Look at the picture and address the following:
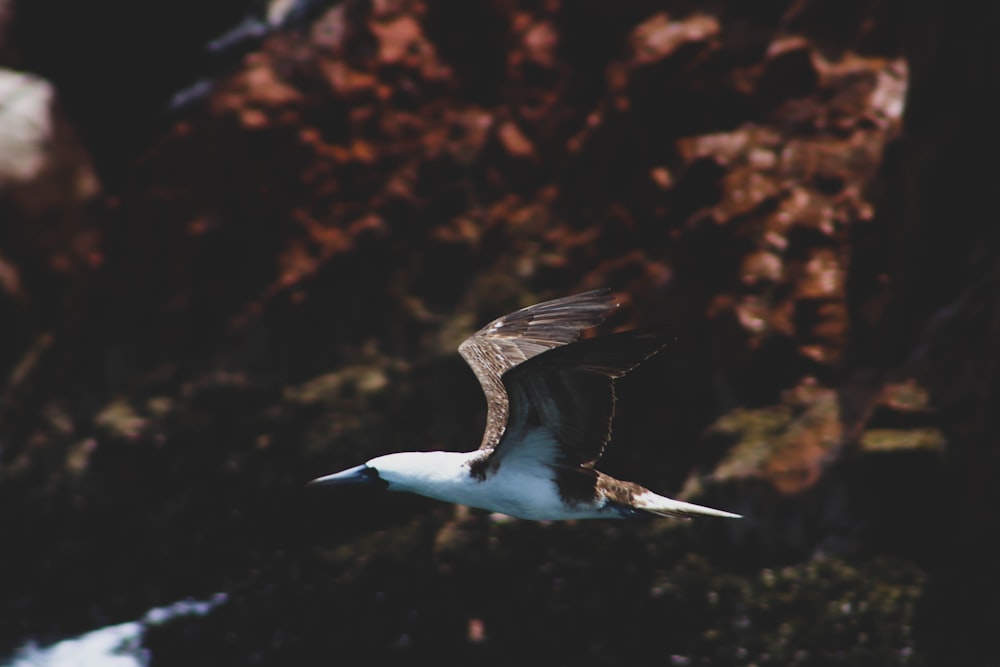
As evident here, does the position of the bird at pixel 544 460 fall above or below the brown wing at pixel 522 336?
below

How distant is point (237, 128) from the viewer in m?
9.76

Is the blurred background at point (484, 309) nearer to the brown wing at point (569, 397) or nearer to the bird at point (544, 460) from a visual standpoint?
the bird at point (544, 460)

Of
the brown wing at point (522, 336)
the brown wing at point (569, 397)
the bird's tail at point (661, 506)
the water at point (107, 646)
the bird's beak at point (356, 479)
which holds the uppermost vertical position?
the brown wing at point (522, 336)

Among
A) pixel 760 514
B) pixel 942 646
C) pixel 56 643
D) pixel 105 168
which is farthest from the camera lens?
pixel 105 168

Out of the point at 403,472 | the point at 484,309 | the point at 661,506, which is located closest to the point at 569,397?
the point at 661,506

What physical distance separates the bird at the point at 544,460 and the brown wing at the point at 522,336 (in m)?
0.02

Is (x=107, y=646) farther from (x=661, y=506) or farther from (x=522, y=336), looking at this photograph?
(x=661, y=506)

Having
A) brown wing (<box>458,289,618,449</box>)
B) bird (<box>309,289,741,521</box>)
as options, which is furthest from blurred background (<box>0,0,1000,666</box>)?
bird (<box>309,289,741,521</box>)

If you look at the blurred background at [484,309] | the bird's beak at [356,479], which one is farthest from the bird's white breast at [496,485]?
the blurred background at [484,309]

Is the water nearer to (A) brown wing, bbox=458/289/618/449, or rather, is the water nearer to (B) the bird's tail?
(A) brown wing, bbox=458/289/618/449

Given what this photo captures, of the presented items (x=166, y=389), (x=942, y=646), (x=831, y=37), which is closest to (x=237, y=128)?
(x=166, y=389)

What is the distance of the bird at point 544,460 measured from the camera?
13.8 feet

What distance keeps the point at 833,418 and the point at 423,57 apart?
4.50 metres

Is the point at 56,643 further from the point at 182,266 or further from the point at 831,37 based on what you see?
the point at 831,37
